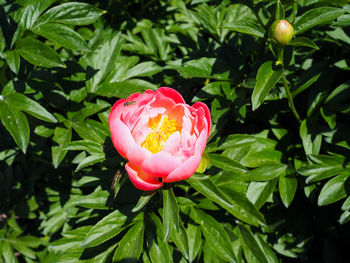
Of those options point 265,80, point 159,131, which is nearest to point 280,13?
point 265,80

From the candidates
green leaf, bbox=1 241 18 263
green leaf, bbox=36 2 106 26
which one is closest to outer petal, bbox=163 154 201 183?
green leaf, bbox=36 2 106 26

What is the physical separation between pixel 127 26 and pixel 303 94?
1025 mm

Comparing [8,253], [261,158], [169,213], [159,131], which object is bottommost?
[8,253]

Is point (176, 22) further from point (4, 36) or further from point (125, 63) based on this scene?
point (4, 36)

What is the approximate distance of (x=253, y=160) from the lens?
4.46ft

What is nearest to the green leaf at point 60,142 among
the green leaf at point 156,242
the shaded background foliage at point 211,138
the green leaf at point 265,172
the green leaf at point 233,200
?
the shaded background foliage at point 211,138

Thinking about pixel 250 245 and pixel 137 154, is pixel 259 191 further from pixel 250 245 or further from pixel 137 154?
pixel 137 154

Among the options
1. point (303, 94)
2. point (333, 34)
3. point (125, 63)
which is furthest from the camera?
point (303, 94)

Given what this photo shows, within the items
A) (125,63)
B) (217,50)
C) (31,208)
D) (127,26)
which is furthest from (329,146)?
(31,208)

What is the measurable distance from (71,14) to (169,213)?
0.83m

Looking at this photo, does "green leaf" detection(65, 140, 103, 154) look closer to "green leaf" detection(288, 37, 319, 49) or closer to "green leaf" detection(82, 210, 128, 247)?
"green leaf" detection(82, 210, 128, 247)

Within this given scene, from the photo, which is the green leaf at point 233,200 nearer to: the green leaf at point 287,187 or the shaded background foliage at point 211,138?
the shaded background foliage at point 211,138

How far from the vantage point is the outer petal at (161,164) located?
87 cm

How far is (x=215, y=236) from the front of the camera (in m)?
1.15
